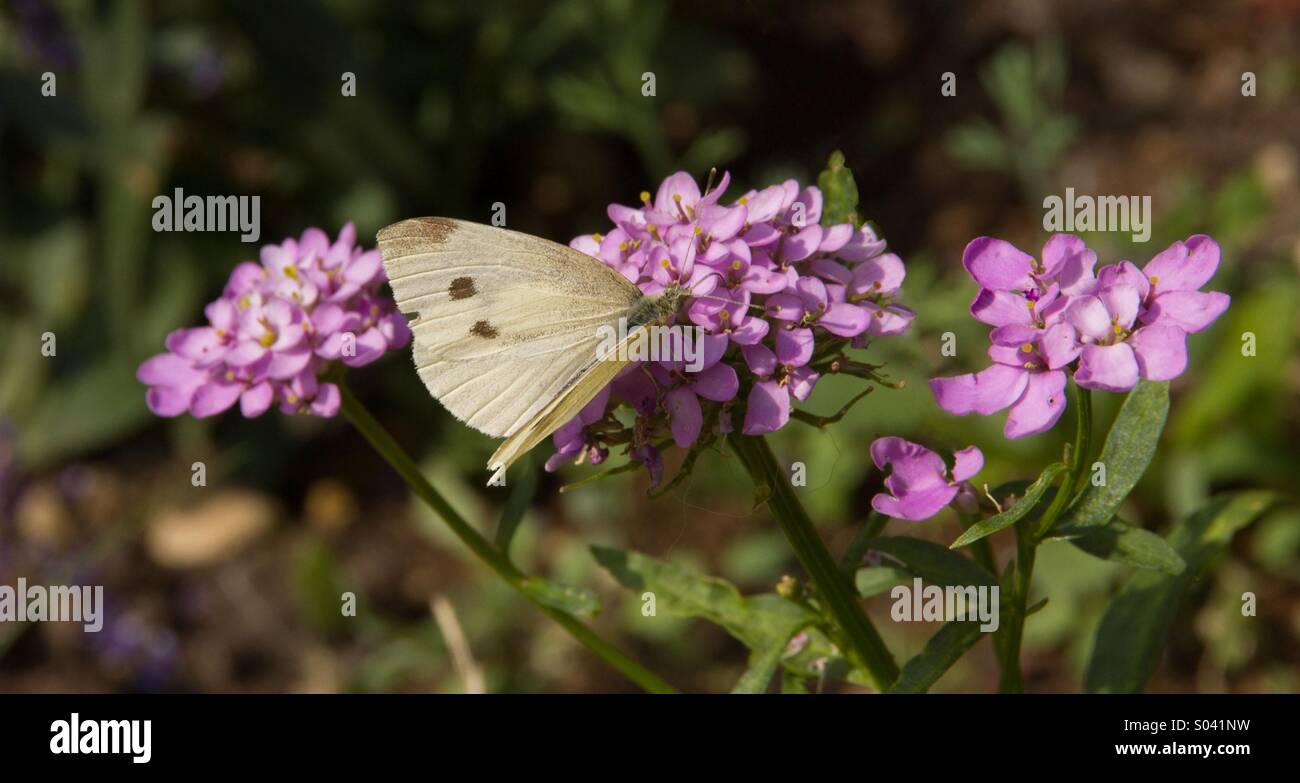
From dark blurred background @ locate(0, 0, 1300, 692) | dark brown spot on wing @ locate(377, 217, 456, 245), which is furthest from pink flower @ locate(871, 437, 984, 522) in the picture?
dark blurred background @ locate(0, 0, 1300, 692)

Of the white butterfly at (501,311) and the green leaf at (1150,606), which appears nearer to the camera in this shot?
the white butterfly at (501,311)

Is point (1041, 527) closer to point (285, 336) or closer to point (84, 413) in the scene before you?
point (285, 336)

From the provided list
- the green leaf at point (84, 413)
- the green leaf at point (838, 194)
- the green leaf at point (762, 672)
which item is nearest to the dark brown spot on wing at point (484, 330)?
the green leaf at point (838, 194)

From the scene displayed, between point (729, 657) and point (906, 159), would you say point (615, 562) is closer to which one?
point (729, 657)

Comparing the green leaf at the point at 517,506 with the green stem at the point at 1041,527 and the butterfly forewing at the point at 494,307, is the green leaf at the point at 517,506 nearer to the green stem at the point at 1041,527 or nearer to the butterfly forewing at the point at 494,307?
the butterfly forewing at the point at 494,307

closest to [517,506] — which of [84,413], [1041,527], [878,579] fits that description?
[878,579]
